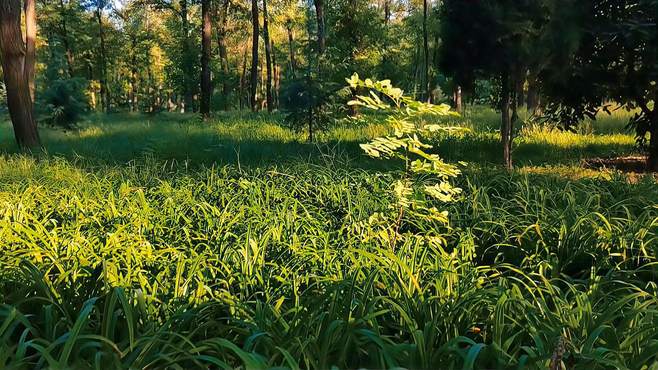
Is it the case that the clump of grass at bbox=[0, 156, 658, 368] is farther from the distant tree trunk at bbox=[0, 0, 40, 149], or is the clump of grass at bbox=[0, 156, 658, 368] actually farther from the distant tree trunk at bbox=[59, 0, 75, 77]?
the distant tree trunk at bbox=[59, 0, 75, 77]

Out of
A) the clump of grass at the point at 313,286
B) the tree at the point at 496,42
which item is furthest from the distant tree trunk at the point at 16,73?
the tree at the point at 496,42

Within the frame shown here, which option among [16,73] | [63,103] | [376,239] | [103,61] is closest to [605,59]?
[376,239]

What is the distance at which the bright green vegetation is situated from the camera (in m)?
2.16

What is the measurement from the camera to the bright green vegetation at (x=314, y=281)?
2.16m

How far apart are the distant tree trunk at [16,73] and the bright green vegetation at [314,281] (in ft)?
15.4

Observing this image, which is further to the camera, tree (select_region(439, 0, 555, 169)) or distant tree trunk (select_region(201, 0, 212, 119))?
distant tree trunk (select_region(201, 0, 212, 119))

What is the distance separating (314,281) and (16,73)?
28.2 ft

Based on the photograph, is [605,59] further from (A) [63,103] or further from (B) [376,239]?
(A) [63,103]

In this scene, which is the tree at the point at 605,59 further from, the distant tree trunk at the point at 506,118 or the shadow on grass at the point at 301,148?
the shadow on grass at the point at 301,148

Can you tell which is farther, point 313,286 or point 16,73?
point 16,73

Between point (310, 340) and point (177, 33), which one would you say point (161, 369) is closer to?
point (310, 340)

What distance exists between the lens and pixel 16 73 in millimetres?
9195

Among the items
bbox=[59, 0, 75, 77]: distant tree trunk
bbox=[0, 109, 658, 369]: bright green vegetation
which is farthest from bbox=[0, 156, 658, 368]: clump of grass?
bbox=[59, 0, 75, 77]: distant tree trunk

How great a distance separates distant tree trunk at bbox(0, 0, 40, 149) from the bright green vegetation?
15.4 feet
